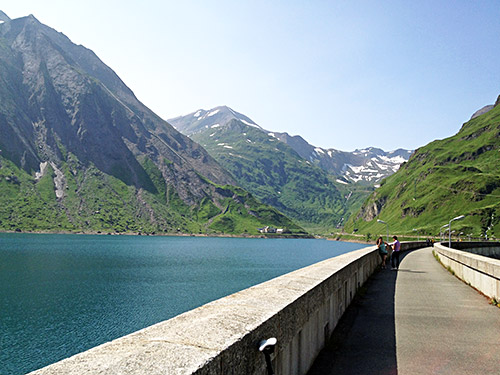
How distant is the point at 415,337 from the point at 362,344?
1.65 m

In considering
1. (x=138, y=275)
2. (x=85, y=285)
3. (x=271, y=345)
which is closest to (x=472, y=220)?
(x=138, y=275)

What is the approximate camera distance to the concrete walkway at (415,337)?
8242 millimetres

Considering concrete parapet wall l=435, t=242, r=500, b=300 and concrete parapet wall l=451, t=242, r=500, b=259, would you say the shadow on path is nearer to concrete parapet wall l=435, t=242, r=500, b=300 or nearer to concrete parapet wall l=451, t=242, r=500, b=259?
concrete parapet wall l=435, t=242, r=500, b=300

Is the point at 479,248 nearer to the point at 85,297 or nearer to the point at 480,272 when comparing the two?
the point at 480,272

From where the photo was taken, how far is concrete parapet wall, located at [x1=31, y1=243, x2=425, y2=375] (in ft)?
12.3

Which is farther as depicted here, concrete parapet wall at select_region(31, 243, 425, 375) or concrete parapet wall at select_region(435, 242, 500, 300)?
concrete parapet wall at select_region(435, 242, 500, 300)

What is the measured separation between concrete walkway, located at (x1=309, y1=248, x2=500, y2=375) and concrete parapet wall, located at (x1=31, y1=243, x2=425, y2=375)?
33.2 inches

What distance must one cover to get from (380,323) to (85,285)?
70912mm

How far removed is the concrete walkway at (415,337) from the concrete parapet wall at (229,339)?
842mm

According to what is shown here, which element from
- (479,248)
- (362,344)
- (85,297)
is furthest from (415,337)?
(479,248)

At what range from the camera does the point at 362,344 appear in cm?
993

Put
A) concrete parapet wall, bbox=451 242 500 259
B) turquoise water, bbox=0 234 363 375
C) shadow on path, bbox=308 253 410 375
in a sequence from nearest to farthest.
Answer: shadow on path, bbox=308 253 410 375 < turquoise water, bbox=0 234 363 375 < concrete parapet wall, bbox=451 242 500 259

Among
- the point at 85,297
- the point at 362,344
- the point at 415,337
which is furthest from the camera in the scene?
the point at 85,297

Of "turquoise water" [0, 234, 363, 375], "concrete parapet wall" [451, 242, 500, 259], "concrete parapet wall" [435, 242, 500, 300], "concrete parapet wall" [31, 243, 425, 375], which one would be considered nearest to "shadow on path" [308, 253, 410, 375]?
"concrete parapet wall" [31, 243, 425, 375]
